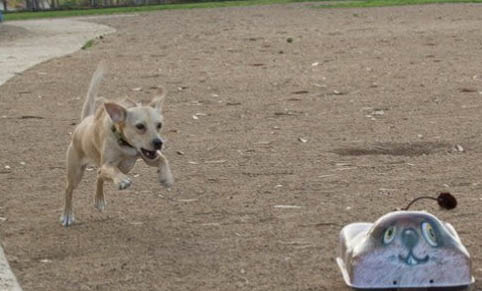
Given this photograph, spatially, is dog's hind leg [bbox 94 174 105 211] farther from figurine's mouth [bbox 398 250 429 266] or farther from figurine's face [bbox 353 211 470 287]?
figurine's mouth [bbox 398 250 429 266]

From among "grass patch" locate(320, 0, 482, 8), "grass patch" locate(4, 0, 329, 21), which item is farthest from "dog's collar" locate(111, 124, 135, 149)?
"grass patch" locate(4, 0, 329, 21)

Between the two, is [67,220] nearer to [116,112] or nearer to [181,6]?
[116,112]

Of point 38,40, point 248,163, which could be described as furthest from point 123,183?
point 38,40

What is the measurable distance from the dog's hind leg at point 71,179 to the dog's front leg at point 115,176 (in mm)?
336

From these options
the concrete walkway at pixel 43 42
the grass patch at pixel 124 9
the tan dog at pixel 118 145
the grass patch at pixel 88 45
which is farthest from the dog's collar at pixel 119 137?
the grass patch at pixel 124 9

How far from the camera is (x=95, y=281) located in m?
6.18

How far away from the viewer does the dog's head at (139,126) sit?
716cm

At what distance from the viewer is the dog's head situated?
716cm

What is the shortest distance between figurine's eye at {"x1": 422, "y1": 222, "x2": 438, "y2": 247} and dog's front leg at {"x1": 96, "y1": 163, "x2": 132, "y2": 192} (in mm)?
2006

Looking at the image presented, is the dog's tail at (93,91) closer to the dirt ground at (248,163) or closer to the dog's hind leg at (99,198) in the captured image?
the dirt ground at (248,163)

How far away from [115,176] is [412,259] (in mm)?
2186

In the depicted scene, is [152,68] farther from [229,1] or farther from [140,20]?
[229,1]

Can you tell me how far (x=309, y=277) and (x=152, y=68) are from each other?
1166 cm

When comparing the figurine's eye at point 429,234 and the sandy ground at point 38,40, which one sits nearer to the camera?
the figurine's eye at point 429,234
